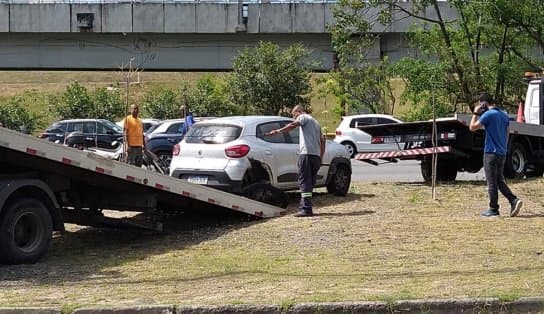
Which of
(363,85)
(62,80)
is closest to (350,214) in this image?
(363,85)

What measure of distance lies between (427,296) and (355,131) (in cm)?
2133

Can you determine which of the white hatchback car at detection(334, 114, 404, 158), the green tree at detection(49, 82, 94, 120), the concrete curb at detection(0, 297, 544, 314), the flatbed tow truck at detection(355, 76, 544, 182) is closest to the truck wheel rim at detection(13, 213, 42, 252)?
the concrete curb at detection(0, 297, 544, 314)

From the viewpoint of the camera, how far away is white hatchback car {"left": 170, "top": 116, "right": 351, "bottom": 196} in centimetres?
1226

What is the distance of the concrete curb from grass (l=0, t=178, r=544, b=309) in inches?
6.0

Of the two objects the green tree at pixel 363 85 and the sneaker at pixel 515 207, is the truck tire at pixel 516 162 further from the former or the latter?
the green tree at pixel 363 85

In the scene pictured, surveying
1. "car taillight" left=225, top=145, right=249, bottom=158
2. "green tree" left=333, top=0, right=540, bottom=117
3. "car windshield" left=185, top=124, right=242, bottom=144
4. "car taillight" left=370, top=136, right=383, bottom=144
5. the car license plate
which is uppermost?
"green tree" left=333, top=0, right=540, bottom=117

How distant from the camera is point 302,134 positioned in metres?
12.3

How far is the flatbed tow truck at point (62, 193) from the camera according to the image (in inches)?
356

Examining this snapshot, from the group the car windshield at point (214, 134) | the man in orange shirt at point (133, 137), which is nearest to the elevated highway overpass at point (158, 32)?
the man in orange shirt at point (133, 137)

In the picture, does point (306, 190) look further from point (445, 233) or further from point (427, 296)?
point (427, 296)

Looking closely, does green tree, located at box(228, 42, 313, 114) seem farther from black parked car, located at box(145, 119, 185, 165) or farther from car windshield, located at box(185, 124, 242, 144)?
car windshield, located at box(185, 124, 242, 144)

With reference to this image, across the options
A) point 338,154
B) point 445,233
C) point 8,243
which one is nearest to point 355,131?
point 338,154

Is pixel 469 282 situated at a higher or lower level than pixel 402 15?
lower

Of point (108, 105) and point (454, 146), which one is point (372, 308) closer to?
point (454, 146)
